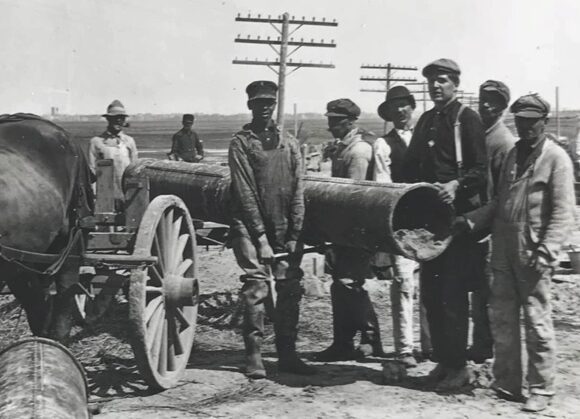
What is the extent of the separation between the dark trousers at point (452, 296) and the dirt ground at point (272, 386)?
0.32 metres

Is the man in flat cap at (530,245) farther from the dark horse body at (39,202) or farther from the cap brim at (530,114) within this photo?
the dark horse body at (39,202)

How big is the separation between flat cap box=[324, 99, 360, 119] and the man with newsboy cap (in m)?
3.43

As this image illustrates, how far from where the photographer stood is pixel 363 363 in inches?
264

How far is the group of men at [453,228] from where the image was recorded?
5363 millimetres

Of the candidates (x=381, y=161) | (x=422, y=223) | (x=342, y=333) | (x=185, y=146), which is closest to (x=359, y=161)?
(x=381, y=161)

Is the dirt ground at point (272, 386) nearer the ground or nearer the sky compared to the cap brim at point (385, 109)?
nearer the ground

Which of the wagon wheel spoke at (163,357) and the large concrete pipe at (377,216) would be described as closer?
the large concrete pipe at (377,216)

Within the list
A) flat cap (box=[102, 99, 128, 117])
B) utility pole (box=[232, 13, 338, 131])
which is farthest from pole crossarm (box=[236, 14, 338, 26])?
flat cap (box=[102, 99, 128, 117])

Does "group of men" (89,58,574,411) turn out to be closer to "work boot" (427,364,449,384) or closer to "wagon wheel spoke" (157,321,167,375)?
"work boot" (427,364,449,384)

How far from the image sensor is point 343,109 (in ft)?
22.9

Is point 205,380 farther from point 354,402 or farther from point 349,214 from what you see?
point 349,214

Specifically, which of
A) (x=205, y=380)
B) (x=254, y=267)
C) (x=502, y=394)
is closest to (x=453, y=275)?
(x=502, y=394)

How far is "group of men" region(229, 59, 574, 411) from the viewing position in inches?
211

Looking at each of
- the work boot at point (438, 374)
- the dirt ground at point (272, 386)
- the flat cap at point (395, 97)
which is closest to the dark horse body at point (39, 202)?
the dirt ground at point (272, 386)
